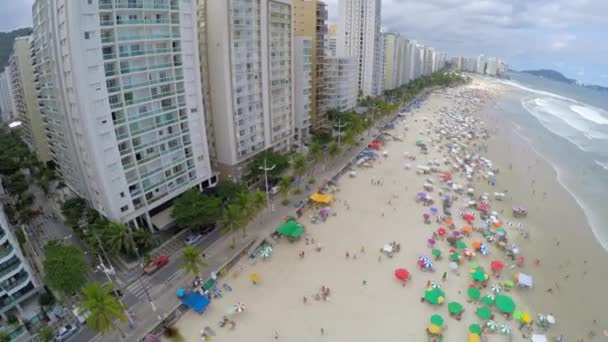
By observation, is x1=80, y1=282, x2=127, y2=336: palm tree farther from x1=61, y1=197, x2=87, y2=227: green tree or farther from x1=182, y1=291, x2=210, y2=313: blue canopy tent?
x1=61, y1=197, x2=87, y2=227: green tree

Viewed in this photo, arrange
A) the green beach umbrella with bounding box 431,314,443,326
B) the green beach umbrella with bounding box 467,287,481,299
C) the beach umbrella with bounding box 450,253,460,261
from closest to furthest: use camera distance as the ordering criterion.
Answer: the green beach umbrella with bounding box 431,314,443,326
the green beach umbrella with bounding box 467,287,481,299
the beach umbrella with bounding box 450,253,460,261

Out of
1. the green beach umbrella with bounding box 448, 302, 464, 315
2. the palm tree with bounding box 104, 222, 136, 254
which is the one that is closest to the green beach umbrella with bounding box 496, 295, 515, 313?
the green beach umbrella with bounding box 448, 302, 464, 315

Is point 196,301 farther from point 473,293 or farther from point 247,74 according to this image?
point 247,74

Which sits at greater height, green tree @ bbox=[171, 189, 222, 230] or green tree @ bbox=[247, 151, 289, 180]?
green tree @ bbox=[247, 151, 289, 180]

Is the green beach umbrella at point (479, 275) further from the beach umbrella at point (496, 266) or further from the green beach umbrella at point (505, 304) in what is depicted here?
the green beach umbrella at point (505, 304)

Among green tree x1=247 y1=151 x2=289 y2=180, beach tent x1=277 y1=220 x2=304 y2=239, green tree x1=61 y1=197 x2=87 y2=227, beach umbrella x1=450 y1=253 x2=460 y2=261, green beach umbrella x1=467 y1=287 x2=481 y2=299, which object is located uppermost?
green tree x1=247 y1=151 x2=289 y2=180

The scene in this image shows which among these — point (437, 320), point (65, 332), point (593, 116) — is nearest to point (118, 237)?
point (65, 332)

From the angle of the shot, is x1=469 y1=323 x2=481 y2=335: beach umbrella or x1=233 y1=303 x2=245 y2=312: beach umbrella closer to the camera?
x1=469 y1=323 x2=481 y2=335: beach umbrella

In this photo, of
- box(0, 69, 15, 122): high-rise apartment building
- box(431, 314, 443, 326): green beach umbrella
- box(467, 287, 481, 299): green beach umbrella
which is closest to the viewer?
box(431, 314, 443, 326): green beach umbrella
